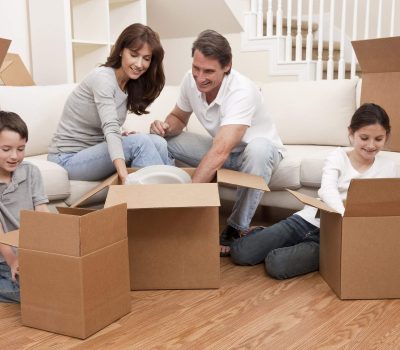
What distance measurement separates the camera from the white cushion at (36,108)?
2309mm

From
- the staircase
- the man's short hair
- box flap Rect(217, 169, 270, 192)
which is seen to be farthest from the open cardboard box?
the staircase

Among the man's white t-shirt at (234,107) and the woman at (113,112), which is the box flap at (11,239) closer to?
the woman at (113,112)

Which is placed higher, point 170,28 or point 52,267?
point 170,28

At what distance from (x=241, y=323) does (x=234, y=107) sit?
87cm

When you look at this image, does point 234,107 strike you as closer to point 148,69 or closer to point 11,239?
point 148,69

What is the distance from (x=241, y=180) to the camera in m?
1.66

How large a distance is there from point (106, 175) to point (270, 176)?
67 centimetres

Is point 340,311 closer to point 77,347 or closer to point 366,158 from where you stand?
point 366,158

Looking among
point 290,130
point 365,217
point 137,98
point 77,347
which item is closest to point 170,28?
point 290,130

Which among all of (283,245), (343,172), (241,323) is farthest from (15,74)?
(241,323)

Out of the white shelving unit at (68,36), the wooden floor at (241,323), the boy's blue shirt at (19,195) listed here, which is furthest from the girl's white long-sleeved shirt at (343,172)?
the white shelving unit at (68,36)

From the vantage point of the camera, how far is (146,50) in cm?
192

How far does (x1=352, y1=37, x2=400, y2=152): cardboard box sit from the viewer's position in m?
2.01

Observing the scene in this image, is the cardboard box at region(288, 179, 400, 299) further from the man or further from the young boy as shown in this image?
the young boy
